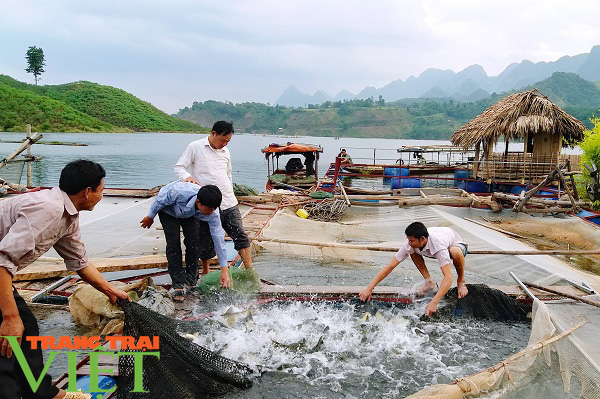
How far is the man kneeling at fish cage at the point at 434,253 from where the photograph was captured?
4.27 metres

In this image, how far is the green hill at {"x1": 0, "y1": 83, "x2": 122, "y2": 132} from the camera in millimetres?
55062

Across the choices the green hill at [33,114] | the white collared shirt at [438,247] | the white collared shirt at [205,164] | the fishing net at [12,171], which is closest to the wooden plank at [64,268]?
the white collared shirt at [205,164]

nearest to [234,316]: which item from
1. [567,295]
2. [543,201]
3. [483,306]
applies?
[483,306]

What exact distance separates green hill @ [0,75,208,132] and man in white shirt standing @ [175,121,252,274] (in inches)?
3006

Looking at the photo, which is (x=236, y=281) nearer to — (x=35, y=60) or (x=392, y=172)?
(x=392, y=172)

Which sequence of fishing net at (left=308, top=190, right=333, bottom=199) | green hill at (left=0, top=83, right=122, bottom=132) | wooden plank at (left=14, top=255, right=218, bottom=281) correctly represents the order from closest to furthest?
wooden plank at (left=14, top=255, right=218, bottom=281), fishing net at (left=308, top=190, right=333, bottom=199), green hill at (left=0, top=83, right=122, bottom=132)

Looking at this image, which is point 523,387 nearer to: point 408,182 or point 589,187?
point 589,187

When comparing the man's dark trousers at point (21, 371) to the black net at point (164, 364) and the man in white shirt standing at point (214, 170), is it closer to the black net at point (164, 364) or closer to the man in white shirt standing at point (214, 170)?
the black net at point (164, 364)

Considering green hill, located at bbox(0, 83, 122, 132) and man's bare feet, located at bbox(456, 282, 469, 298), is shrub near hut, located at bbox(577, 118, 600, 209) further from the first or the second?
green hill, located at bbox(0, 83, 122, 132)

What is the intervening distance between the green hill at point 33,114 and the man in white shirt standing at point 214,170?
204 feet

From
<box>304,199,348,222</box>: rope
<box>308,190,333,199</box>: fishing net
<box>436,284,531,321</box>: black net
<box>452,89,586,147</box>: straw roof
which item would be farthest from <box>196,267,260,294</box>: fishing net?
<box>452,89,586,147</box>: straw roof

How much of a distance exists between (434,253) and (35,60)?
9284cm

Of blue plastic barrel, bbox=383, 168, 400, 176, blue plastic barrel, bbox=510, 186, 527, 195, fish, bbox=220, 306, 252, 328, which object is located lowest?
fish, bbox=220, 306, 252, 328

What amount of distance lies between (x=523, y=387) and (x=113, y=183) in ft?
89.6
